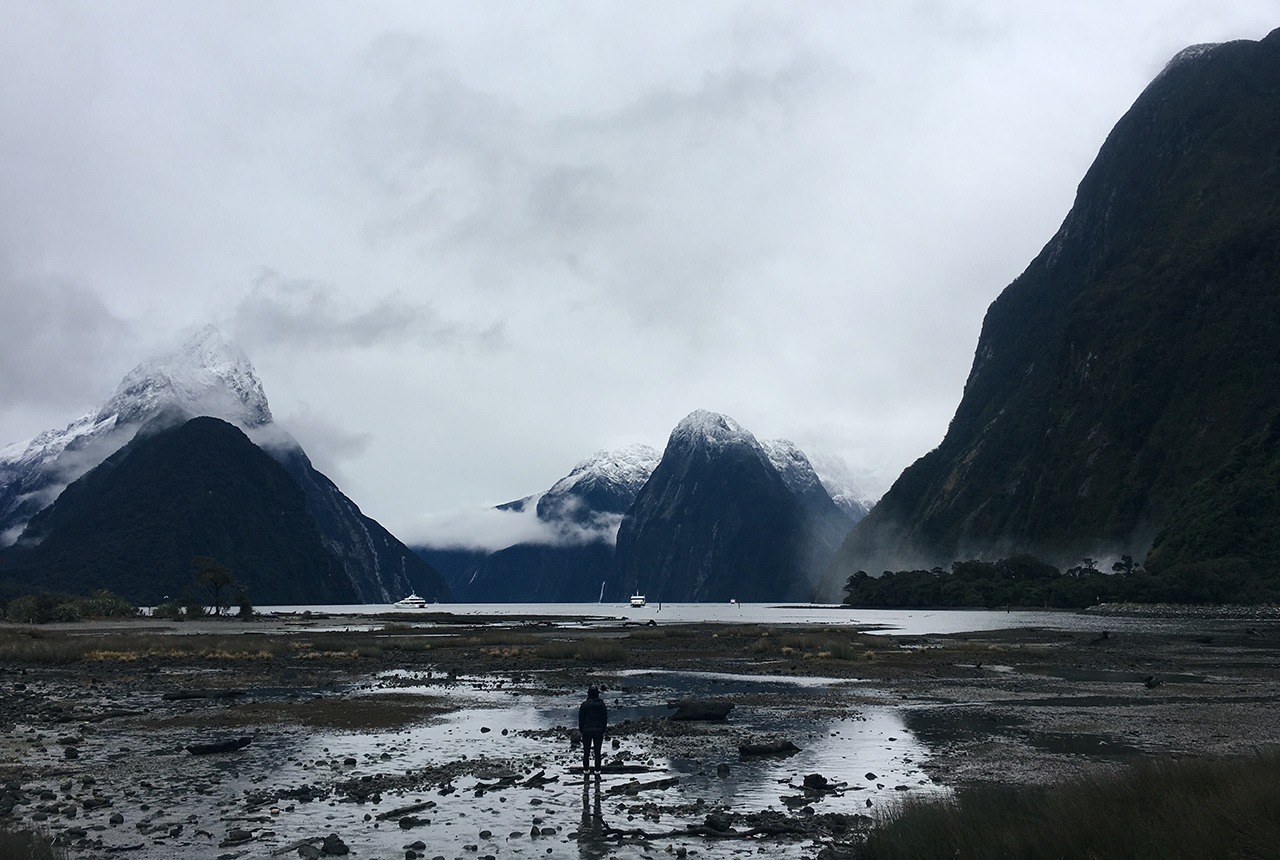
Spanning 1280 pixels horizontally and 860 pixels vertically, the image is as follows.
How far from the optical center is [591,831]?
56.9ft

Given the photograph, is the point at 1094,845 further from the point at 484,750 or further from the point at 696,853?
the point at 484,750

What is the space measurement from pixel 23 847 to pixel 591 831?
362 inches

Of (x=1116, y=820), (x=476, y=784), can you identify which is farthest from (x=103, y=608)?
(x=1116, y=820)

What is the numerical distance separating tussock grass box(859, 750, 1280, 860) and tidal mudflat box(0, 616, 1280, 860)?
262 cm

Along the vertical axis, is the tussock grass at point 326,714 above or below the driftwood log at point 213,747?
below

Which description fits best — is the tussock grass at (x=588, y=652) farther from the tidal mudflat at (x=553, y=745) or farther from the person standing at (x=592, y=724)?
the person standing at (x=592, y=724)

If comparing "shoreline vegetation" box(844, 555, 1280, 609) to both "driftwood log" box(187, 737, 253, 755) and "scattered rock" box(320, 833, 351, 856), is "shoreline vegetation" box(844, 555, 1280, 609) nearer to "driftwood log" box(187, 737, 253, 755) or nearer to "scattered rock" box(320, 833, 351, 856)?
"driftwood log" box(187, 737, 253, 755)

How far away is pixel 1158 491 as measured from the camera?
190 meters

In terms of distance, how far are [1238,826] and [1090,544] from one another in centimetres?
21049

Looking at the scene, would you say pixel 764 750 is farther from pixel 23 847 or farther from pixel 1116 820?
pixel 23 847

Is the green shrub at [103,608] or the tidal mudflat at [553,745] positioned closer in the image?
the tidal mudflat at [553,745]

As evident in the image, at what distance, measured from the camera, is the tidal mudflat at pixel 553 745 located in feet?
56.8

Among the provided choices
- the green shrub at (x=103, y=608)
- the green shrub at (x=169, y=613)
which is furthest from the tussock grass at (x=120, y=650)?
the green shrub at (x=169, y=613)

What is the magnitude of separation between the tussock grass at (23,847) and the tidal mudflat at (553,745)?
2933mm
